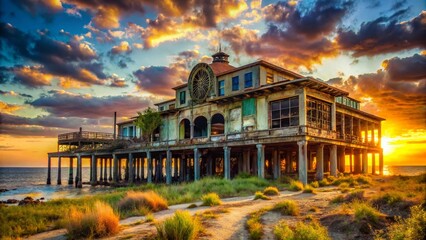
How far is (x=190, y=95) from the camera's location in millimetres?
41781

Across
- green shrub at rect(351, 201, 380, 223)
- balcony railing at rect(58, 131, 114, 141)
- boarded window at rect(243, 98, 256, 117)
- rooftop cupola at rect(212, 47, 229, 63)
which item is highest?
rooftop cupola at rect(212, 47, 229, 63)

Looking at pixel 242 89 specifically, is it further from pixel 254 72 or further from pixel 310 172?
pixel 310 172

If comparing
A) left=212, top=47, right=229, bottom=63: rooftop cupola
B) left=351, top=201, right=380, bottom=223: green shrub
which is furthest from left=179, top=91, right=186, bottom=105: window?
left=351, top=201, right=380, bottom=223: green shrub

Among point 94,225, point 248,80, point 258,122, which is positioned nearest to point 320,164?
point 258,122

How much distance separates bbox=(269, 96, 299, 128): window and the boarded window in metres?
1.99

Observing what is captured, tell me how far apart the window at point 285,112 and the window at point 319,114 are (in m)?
1.14

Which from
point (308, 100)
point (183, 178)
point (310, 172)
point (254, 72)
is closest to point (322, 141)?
point (308, 100)

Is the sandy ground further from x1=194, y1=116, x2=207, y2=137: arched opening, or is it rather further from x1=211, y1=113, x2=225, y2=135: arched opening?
x1=194, y1=116, x2=207, y2=137: arched opening

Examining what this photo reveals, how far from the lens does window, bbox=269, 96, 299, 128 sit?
29203 mm

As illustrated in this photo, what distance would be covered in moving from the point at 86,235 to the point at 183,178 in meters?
34.7

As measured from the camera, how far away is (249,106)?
109ft

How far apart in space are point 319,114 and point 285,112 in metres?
3.28

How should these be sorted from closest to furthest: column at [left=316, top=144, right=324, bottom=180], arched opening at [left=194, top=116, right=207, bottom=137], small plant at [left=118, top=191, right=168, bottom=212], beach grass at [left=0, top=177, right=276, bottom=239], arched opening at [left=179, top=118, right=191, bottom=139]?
beach grass at [left=0, top=177, right=276, bottom=239] → small plant at [left=118, top=191, right=168, bottom=212] → column at [left=316, top=144, right=324, bottom=180] → arched opening at [left=179, top=118, right=191, bottom=139] → arched opening at [left=194, top=116, right=207, bottom=137]

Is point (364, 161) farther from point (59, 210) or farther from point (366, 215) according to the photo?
point (59, 210)
